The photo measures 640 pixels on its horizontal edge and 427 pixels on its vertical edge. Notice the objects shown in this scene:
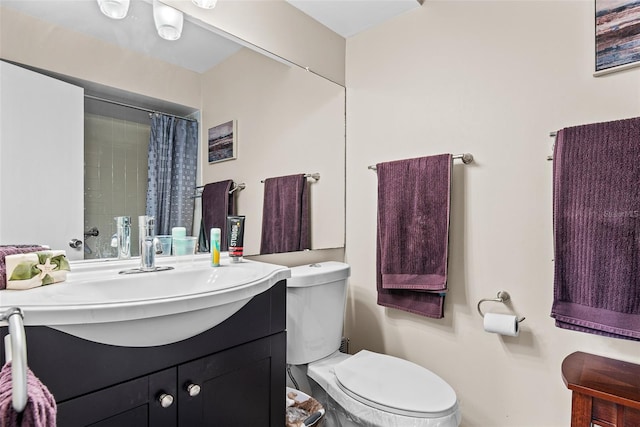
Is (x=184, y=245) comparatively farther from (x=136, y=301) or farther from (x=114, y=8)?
(x=114, y=8)

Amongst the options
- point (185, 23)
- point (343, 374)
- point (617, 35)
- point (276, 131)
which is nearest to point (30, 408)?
point (343, 374)

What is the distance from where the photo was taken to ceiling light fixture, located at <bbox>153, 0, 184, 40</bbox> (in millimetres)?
1307

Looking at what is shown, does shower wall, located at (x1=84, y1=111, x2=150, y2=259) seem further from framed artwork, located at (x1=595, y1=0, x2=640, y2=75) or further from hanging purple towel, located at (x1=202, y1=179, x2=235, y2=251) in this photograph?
framed artwork, located at (x1=595, y1=0, x2=640, y2=75)

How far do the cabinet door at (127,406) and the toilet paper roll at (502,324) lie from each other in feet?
3.86

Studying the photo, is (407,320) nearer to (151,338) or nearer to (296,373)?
(296,373)

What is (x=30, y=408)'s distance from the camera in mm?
425

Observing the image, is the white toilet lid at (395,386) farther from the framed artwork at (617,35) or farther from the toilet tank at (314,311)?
the framed artwork at (617,35)

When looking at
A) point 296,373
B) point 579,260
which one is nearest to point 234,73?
point 296,373

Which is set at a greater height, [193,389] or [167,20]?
[167,20]

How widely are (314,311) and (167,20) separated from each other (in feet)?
4.34

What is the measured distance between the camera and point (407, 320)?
1776 mm

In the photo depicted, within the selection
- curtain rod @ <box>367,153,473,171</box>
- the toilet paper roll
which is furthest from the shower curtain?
the toilet paper roll

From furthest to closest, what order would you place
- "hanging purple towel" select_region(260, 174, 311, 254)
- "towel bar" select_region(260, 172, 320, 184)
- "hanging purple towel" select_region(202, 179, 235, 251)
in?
1. "towel bar" select_region(260, 172, 320, 184)
2. "hanging purple towel" select_region(260, 174, 311, 254)
3. "hanging purple towel" select_region(202, 179, 235, 251)

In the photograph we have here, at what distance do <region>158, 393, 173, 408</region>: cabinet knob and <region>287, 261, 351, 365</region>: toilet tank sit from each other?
691 mm
